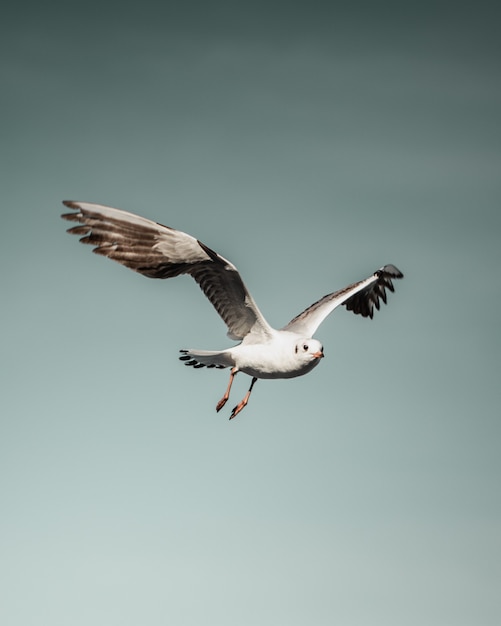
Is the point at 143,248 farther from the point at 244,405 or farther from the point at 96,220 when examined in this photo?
the point at 244,405

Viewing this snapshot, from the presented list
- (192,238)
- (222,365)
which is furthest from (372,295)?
(192,238)

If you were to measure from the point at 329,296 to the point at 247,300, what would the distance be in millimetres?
7123

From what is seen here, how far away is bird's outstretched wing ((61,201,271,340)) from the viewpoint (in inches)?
1072

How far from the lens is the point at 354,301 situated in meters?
39.2

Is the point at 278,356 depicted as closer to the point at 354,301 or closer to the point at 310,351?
the point at 310,351

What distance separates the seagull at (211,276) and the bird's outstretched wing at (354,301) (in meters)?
1.39

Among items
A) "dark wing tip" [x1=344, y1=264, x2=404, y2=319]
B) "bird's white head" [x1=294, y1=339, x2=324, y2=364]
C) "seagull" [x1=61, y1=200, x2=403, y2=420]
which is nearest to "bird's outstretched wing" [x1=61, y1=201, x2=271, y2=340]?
"seagull" [x1=61, y1=200, x2=403, y2=420]

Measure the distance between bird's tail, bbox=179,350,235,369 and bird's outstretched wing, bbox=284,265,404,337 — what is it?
241 centimetres

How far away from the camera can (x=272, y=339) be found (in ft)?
94.6

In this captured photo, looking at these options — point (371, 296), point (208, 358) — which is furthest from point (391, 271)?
point (208, 358)

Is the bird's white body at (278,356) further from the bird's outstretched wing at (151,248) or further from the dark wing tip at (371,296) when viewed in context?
the dark wing tip at (371,296)

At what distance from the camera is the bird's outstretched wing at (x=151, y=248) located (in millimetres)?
27234

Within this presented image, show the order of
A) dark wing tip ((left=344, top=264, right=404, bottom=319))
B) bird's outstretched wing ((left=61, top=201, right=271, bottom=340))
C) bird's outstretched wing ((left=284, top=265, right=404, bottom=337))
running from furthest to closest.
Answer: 1. dark wing tip ((left=344, top=264, right=404, bottom=319))
2. bird's outstretched wing ((left=284, top=265, right=404, bottom=337))
3. bird's outstretched wing ((left=61, top=201, right=271, bottom=340))

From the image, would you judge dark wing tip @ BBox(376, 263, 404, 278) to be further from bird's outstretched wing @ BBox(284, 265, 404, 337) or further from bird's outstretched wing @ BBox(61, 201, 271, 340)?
bird's outstretched wing @ BBox(61, 201, 271, 340)
